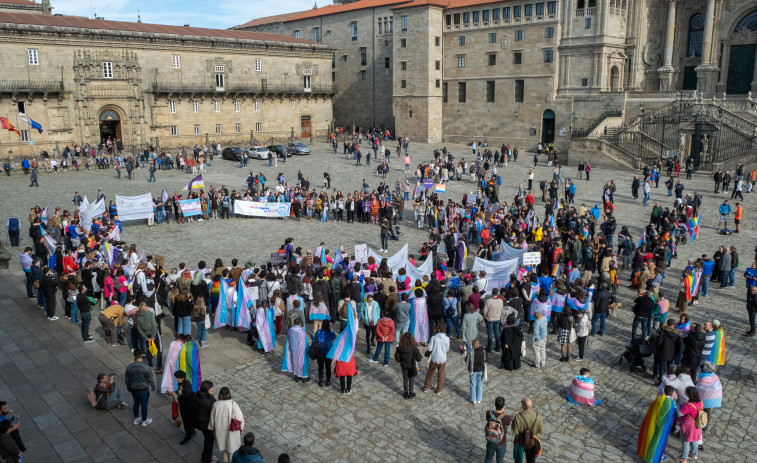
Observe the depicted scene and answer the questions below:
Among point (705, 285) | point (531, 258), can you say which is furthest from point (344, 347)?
point (705, 285)

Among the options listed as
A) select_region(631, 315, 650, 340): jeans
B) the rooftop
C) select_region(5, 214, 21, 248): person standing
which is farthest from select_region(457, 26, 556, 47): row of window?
select_region(5, 214, 21, 248): person standing

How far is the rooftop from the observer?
46281 mm

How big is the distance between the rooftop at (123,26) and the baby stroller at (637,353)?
156ft

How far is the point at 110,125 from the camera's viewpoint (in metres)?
50.4

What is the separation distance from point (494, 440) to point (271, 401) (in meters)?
4.76

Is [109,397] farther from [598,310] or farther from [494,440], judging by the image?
[598,310]

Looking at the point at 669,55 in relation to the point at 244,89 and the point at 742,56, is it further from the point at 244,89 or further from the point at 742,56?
the point at 244,89

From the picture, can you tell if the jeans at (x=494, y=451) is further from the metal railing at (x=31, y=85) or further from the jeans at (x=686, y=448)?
the metal railing at (x=31, y=85)

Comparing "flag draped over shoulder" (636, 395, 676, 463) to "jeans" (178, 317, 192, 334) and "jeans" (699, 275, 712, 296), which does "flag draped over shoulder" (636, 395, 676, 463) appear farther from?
"jeans" (178, 317, 192, 334)

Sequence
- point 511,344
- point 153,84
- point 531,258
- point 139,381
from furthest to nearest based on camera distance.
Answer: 1. point 153,84
2. point 531,258
3. point 511,344
4. point 139,381

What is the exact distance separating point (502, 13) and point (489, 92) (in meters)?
7.19

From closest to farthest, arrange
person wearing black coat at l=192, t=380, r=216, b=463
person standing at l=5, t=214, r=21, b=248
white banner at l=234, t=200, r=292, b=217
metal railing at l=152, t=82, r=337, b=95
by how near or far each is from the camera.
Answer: person wearing black coat at l=192, t=380, r=216, b=463
person standing at l=5, t=214, r=21, b=248
white banner at l=234, t=200, r=292, b=217
metal railing at l=152, t=82, r=337, b=95

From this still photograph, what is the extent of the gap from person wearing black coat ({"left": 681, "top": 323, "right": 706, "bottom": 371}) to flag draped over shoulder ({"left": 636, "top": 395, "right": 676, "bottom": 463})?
2.59m

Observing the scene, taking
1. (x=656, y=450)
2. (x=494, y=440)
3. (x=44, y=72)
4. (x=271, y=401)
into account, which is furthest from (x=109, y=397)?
(x=44, y=72)
